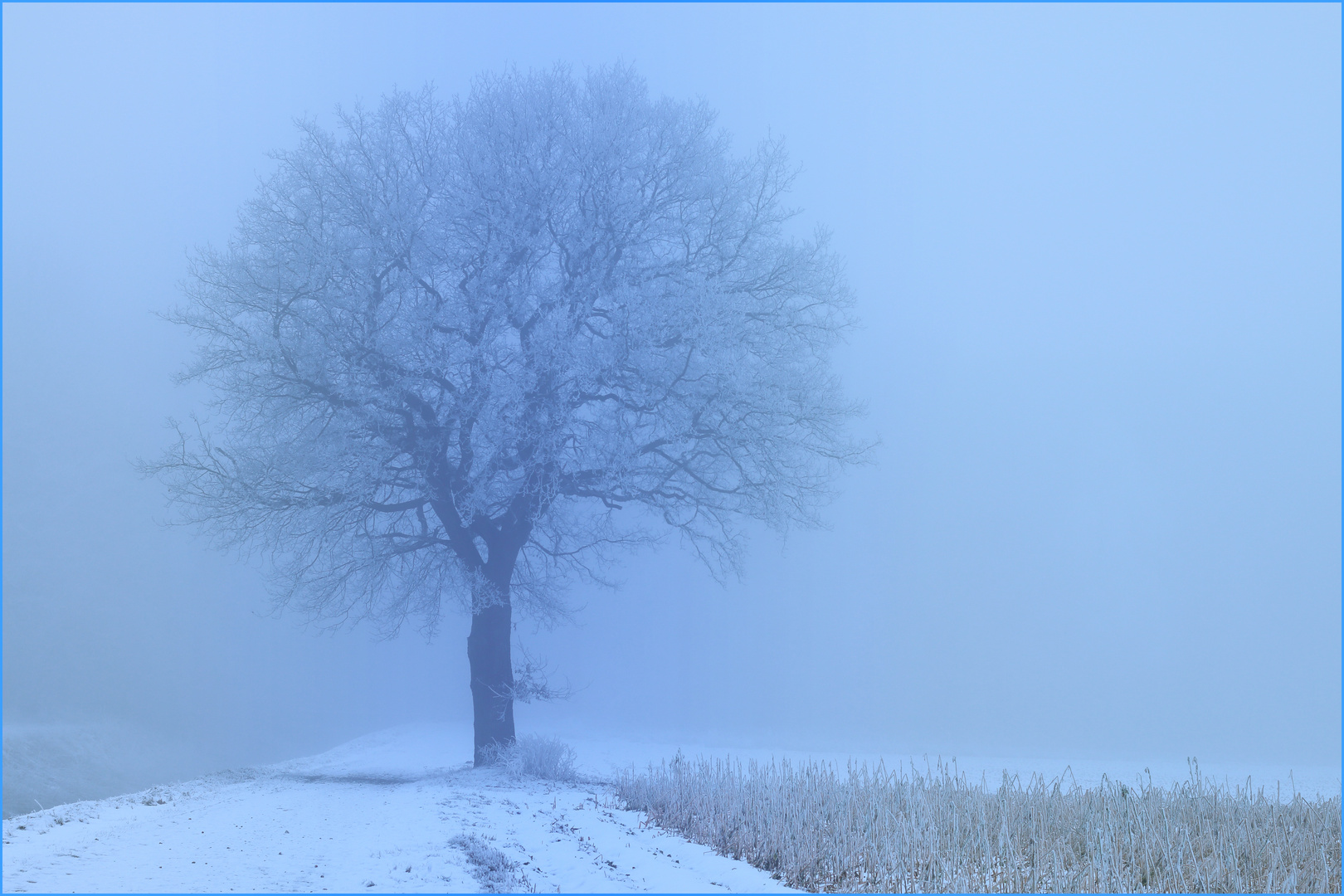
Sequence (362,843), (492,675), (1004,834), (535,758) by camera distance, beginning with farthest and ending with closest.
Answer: (492,675) → (535,758) → (362,843) → (1004,834)

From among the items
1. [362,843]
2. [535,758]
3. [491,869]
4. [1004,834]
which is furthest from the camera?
[535,758]

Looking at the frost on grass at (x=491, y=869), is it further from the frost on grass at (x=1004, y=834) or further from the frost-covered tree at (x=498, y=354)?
the frost-covered tree at (x=498, y=354)

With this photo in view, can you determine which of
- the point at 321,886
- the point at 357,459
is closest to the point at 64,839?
the point at 321,886

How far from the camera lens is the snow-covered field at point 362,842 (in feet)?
19.1

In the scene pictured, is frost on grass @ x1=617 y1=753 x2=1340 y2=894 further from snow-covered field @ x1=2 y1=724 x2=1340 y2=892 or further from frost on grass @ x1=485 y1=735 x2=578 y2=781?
frost on grass @ x1=485 y1=735 x2=578 y2=781

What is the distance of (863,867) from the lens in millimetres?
5973

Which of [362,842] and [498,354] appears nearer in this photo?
[362,842]

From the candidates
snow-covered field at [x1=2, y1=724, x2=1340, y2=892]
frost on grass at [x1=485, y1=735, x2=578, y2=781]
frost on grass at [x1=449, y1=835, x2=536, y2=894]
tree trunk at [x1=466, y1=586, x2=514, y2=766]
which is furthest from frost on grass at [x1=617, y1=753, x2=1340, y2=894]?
tree trunk at [x1=466, y1=586, x2=514, y2=766]

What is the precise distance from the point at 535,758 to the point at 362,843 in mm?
4298

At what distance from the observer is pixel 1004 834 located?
5.88 metres

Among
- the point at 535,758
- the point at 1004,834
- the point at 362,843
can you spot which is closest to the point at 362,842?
the point at 362,843

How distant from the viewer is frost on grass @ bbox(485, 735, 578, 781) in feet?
36.2

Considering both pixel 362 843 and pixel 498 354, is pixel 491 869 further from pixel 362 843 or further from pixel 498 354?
pixel 498 354

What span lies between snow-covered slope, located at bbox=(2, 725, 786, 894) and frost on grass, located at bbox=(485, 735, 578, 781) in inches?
16.6
